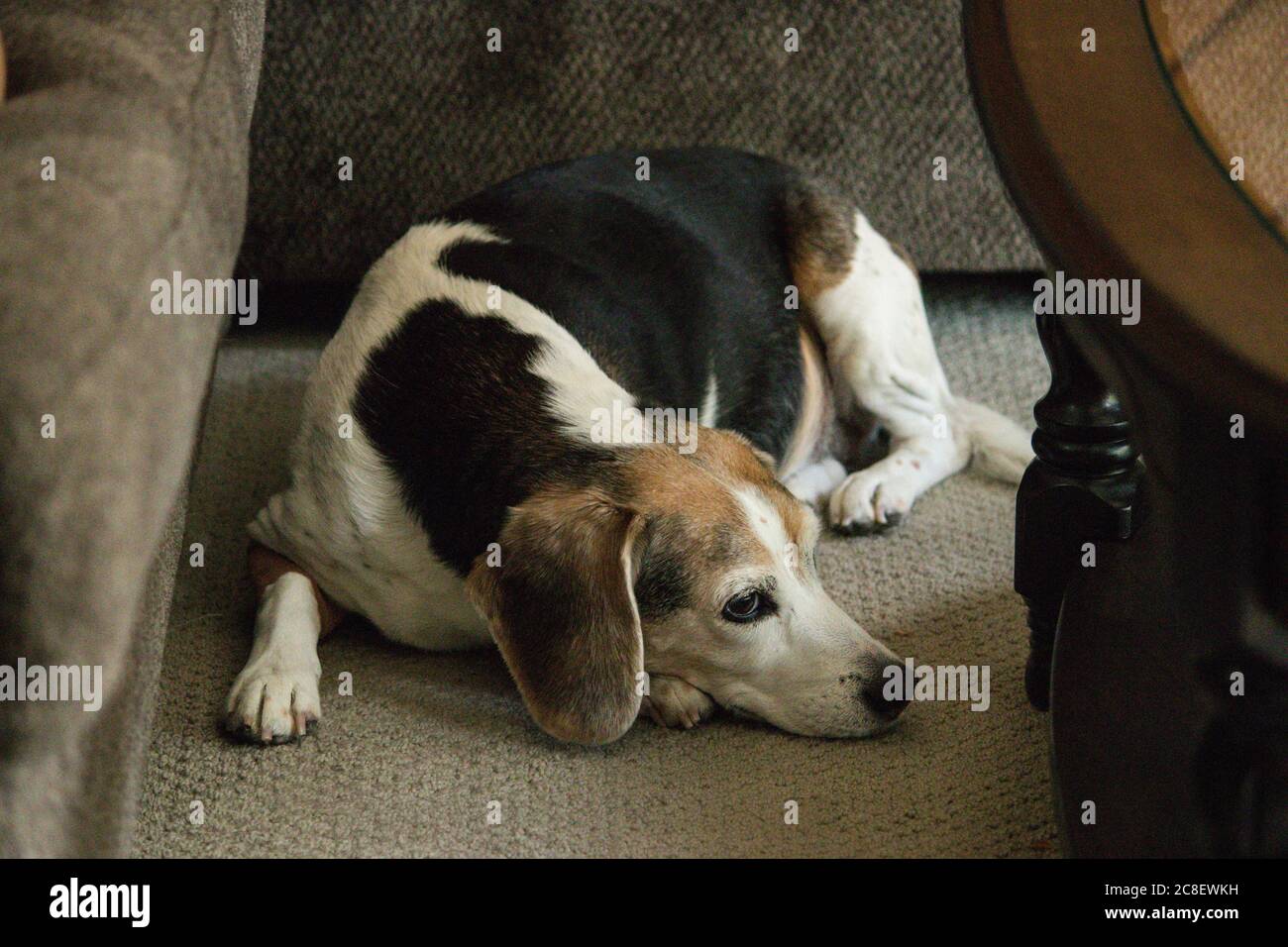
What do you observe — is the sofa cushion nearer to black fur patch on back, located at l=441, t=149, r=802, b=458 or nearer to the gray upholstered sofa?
the gray upholstered sofa

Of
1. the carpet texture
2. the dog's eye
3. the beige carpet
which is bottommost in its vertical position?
the beige carpet

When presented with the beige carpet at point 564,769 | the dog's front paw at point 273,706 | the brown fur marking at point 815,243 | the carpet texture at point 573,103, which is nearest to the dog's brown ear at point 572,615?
the beige carpet at point 564,769

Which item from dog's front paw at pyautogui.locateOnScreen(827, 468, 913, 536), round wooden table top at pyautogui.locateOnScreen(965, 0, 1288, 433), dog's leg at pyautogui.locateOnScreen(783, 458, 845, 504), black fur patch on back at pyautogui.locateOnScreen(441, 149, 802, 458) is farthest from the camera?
dog's leg at pyautogui.locateOnScreen(783, 458, 845, 504)

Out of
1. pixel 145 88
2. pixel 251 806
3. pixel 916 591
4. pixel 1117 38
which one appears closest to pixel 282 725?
pixel 251 806

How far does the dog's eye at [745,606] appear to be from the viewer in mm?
1764

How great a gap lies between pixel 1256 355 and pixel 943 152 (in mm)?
A: 2150

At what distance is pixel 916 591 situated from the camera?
2.20 meters

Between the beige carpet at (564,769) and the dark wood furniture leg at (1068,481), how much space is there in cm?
20

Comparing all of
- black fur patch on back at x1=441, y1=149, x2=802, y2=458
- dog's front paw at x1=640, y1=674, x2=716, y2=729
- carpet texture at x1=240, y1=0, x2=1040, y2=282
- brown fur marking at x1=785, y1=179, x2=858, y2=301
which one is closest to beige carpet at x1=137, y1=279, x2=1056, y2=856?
dog's front paw at x1=640, y1=674, x2=716, y2=729

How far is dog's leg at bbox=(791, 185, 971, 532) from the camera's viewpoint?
260cm

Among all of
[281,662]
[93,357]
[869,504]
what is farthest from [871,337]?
[93,357]

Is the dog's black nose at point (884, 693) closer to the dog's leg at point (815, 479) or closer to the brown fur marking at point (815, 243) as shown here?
the dog's leg at point (815, 479)

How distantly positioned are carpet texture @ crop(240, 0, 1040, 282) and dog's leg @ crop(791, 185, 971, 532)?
301mm
